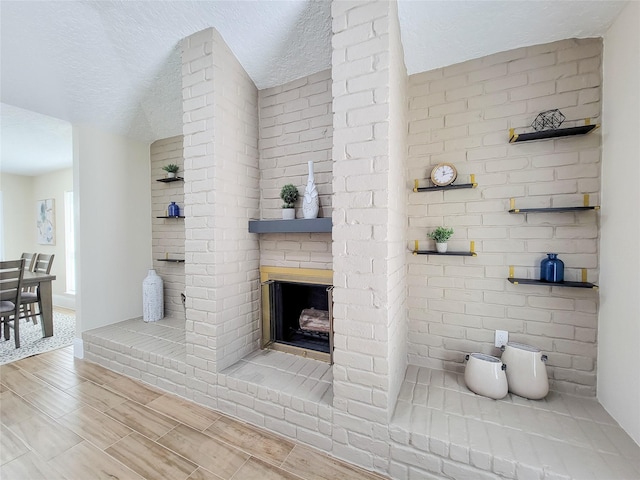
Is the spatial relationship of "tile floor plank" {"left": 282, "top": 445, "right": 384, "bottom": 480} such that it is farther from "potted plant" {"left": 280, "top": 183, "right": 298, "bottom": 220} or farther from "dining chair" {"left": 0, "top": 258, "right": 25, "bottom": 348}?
"dining chair" {"left": 0, "top": 258, "right": 25, "bottom": 348}

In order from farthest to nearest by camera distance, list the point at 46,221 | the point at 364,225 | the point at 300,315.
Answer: the point at 46,221 < the point at 300,315 < the point at 364,225

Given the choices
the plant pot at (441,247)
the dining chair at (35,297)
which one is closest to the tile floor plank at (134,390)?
the dining chair at (35,297)

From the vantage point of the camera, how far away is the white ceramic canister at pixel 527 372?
1.50 meters

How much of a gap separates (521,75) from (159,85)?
2.73m

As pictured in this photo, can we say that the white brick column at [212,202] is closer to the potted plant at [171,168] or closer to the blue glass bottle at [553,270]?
the potted plant at [171,168]

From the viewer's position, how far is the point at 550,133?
1496 millimetres

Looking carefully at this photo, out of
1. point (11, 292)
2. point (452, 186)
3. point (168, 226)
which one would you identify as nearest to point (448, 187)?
point (452, 186)

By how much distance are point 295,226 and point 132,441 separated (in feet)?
5.11

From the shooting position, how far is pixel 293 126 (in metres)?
2.03

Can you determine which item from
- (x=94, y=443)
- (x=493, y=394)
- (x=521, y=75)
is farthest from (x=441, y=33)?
(x=94, y=443)

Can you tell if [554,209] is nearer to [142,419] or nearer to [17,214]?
[142,419]

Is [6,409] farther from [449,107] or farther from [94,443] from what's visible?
[449,107]

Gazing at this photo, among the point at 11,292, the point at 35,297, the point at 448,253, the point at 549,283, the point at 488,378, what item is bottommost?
the point at 488,378

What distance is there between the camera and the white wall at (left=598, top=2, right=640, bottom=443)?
4.06 ft
